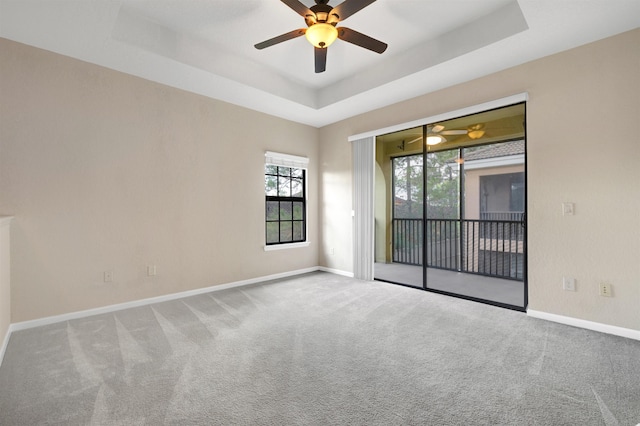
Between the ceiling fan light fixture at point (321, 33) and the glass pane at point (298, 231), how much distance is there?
10.5ft

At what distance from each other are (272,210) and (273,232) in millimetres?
369

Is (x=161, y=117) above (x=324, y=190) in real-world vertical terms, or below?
above

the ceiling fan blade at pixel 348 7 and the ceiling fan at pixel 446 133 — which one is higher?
the ceiling fan blade at pixel 348 7

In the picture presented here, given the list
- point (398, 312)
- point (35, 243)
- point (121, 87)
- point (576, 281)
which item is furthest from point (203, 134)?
point (576, 281)

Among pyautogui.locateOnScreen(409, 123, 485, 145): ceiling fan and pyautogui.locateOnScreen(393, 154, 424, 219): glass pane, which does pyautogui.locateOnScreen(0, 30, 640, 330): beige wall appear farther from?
pyautogui.locateOnScreen(393, 154, 424, 219): glass pane

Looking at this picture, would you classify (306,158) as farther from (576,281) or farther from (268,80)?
(576,281)

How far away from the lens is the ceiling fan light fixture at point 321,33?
2.36 metres

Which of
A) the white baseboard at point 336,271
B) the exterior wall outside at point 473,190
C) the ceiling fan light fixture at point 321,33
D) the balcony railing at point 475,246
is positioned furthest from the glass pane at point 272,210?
the exterior wall outside at point 473,190

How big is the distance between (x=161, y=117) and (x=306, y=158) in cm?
237

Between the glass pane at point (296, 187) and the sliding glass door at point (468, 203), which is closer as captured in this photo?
the sliding glass door at point (468, 203)

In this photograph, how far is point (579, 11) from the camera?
7.55ft

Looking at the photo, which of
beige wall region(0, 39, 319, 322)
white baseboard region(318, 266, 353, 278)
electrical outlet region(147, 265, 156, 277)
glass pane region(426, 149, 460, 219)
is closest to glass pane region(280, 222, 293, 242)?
beige wall region(0, 39, 319, 322)

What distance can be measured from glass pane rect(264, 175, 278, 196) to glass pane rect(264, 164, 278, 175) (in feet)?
0.22

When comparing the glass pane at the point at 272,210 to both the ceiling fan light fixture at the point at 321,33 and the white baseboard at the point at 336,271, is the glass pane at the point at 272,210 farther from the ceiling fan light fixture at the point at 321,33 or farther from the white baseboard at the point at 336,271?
the ceiling fan light fixture at the point at 321,33
